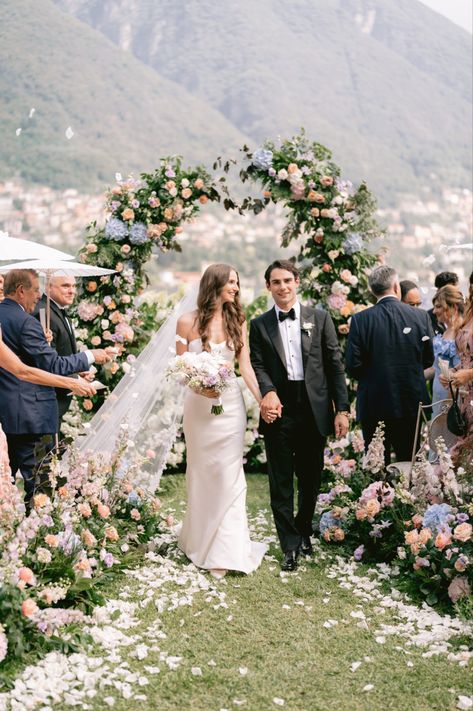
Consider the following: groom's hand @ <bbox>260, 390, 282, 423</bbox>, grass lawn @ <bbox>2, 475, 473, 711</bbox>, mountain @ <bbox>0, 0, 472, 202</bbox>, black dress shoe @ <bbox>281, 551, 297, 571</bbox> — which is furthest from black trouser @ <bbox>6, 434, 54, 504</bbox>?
mountain @ <bbox>0, 0, 472, 202</bbox>

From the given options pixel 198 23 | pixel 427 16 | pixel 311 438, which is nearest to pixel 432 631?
pixel 311 438

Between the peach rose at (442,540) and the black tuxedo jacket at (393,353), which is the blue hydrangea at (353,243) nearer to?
the black tuxedo jacket at (393,353)

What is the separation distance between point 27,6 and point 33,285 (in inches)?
1466

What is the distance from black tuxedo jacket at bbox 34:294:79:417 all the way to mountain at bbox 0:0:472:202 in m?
26.0

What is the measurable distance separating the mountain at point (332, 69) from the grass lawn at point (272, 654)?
35.0m

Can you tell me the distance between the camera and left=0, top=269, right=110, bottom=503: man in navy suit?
5074mm

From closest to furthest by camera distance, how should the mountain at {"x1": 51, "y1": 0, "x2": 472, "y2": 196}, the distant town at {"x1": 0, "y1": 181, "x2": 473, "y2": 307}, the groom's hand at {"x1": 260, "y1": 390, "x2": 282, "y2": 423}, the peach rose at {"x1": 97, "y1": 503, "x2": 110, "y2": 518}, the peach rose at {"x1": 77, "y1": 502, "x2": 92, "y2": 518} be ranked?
the peach rose at {"x1": 77, "y1": 502, "x2": 92, "y2": 518} → the peach rose at {"x1": 97, "y1": 503, "x2": 110, "y2": 518} → the groom's hand at {"x1": 260, "y1": 390, "x2": 282, "y2": 423} → the distant town at {"x1": 0, "y1": 181, "x2": 473, "y2": 307} → the mountain at {"x1": 51, "y1": 0, "x2": 472, "y2": 196}

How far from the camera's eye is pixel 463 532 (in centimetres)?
433

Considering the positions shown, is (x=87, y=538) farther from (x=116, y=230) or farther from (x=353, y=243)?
(x=353, y=243)

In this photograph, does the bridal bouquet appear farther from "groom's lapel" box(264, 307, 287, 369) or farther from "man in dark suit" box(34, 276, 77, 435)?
"man in dark suit" box(34, 276, 77, 435)

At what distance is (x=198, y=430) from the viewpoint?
208 inches

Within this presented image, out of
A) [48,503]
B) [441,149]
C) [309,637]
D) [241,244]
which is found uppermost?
[441,149]

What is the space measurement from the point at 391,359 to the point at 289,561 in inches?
65.3

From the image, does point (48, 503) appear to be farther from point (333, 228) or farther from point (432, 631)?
point (333, 228)
